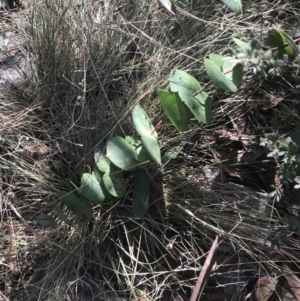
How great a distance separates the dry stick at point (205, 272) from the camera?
1667 mm

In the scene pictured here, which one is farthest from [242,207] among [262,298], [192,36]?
[192,36]

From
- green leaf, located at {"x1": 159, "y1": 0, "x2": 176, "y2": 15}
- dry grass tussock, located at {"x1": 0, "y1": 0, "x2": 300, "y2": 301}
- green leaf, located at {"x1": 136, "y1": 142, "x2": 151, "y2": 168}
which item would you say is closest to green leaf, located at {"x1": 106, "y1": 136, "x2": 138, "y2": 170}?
green leaf, located at {"x1": 136, "y1": 142, "x2": 151, "y2": 168}

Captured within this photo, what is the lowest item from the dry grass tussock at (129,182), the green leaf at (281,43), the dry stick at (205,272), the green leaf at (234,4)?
the dry stick at (205,272)

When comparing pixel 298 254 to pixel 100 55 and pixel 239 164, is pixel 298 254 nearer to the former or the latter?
pixel 239 164

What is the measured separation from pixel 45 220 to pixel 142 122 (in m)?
0.41

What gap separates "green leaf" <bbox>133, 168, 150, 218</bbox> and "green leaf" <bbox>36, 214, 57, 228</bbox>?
25cm

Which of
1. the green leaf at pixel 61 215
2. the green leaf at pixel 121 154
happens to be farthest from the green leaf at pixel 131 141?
A: the green leaf at pixel 61 215

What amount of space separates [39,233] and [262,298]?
69 centimetres

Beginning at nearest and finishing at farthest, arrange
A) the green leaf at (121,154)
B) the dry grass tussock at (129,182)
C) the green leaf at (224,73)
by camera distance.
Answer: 1. the green leaf at (224,73)
2. the green leaf at (121,154)
3. the dry grass tussock at (129,182)

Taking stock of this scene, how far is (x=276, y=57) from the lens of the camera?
61.1 inches

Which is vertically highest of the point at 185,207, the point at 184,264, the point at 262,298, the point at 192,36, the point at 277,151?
the point at 192,36

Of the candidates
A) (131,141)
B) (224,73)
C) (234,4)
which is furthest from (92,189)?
(234,4)

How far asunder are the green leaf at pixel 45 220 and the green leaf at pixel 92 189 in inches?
5.3

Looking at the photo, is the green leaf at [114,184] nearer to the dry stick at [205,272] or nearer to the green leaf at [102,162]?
the green leaf at [102,162]
